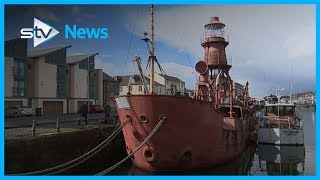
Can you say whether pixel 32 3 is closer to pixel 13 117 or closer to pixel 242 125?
pixel 242 125

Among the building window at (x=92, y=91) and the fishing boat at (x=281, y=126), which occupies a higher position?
the building window at (x=92, y=91)

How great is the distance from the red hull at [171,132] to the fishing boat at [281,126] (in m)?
11.3

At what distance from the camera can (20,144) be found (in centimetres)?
1336

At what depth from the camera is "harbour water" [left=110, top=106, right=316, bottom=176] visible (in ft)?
52.7

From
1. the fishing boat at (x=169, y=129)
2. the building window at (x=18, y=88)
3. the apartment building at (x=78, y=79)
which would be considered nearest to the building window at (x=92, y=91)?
the apartment building at (x=78, y=79)

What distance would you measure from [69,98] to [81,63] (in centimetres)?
358

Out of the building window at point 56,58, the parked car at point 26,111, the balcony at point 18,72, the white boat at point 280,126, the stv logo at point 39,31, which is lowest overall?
the white boat at point 280,126

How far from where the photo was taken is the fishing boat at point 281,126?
25.0 metres

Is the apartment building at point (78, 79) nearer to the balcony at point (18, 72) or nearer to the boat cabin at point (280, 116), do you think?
the balcony at point (18, 72)

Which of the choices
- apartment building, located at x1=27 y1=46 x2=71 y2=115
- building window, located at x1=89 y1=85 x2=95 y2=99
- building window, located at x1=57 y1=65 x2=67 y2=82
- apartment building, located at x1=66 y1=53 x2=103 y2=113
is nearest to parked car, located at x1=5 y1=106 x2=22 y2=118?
apartment building, located at x1=27 y1=46 x2=71 y2=115

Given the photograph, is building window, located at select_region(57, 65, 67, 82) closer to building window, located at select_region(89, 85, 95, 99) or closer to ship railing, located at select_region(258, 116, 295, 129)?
building window, located at select_region(89, 85, 95, 99)

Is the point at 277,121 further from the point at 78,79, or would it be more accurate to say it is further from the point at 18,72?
the point at 18,72

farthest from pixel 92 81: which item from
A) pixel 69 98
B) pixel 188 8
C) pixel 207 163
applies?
pixel 188 8

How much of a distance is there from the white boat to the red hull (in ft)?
37.0
